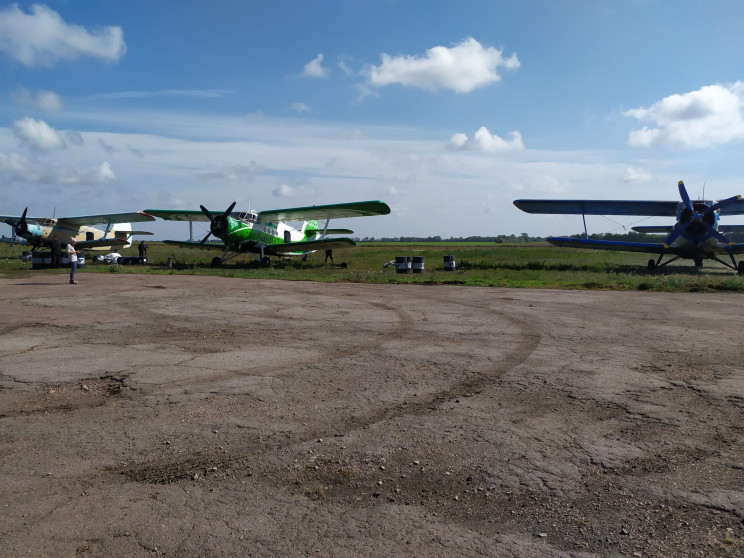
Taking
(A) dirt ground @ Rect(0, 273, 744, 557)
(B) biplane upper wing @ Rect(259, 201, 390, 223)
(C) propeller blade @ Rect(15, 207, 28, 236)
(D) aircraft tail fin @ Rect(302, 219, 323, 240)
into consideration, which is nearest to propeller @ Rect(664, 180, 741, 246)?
(B) biplane upper wing @ Rect(259, 201, 390, 223)

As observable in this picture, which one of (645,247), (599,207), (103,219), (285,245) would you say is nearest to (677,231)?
(645,247)

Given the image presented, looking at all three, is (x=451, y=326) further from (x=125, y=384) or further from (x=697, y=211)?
(x=697, y=211)

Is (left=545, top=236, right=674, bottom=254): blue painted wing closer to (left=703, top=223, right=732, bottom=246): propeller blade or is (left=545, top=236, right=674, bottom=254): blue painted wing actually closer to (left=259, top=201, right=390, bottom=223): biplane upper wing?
(left=703, top=223, right=732, bottom=246): propeller blade

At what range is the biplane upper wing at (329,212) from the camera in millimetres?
24953

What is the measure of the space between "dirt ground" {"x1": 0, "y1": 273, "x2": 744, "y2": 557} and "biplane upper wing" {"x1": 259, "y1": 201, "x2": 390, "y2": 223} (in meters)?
18.0

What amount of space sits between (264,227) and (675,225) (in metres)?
19.9

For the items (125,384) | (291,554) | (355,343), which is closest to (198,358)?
(125,384)

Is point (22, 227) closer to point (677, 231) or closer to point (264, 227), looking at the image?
point (264, 227)

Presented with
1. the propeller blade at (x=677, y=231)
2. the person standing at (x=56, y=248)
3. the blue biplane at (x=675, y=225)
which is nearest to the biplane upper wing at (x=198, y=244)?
the person standing at (x=56, y=248)

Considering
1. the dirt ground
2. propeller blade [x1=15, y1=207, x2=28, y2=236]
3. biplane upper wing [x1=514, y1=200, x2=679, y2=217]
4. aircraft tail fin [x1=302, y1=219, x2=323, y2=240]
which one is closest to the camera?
the dirt ground

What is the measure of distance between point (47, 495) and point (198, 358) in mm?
3137

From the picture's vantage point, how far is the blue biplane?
71.7 feet

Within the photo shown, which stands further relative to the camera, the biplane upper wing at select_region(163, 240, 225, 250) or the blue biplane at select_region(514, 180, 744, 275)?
the biplane upper wing at select_region(163, 240, 225, 250)

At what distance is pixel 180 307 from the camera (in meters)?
10.2
